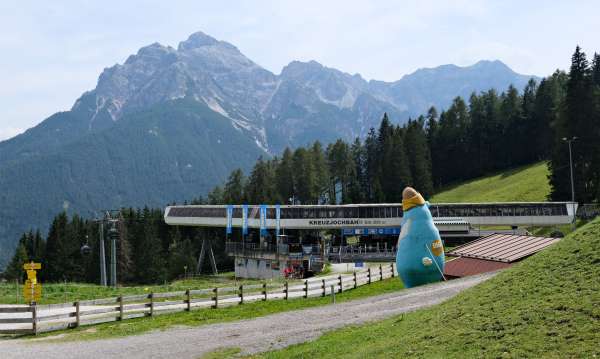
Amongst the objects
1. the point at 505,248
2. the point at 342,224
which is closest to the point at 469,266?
the point at 505,248

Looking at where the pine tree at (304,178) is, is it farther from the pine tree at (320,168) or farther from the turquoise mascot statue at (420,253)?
the turquoise mascot statue at (420,253)

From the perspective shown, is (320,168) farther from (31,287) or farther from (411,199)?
(31,287)

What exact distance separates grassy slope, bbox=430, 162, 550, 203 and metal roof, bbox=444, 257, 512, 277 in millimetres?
55173

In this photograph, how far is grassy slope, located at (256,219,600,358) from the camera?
1241 centimetres

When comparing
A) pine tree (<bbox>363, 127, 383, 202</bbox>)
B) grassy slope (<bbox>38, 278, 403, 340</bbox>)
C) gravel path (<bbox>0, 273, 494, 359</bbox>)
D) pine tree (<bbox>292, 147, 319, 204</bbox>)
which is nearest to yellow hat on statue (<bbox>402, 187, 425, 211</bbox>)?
grassy slope (<bbox>38, 278, 403, 340</bbox>)

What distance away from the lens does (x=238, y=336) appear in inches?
840

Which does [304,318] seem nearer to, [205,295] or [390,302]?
[390,302]

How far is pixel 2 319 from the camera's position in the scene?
23.2 metres

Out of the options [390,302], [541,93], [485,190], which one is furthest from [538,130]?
[390,302]

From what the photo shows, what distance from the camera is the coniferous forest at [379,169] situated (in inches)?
3866

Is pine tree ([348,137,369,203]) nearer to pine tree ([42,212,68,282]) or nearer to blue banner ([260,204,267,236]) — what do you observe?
blue banner ([260,204,267,236])

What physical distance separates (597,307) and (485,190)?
92.0m

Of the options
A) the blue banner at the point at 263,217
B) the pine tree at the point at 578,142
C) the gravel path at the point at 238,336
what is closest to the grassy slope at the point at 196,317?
the gravel path at the point at 238,336

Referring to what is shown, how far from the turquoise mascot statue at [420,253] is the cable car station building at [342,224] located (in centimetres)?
3378
